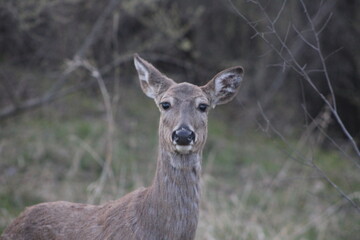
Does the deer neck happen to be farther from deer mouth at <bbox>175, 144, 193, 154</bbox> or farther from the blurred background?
the blurred background

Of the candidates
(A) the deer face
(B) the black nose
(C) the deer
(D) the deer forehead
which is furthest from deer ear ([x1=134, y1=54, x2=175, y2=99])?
(B) the black nose

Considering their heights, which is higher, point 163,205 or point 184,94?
point 184,94

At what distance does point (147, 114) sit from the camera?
44.2ft

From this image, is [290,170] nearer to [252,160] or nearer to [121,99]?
[252,160]

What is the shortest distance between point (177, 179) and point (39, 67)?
6757 millimetres

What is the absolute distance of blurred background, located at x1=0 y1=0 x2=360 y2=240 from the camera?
367 inches

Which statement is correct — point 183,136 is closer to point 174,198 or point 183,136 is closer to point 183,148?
point 183,148

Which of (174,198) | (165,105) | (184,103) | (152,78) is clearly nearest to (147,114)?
(152,78)

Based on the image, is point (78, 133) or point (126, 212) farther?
point (78, 133)

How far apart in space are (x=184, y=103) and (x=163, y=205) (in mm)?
990

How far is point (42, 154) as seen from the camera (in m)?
10.2

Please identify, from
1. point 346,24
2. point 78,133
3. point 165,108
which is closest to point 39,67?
point 78,133

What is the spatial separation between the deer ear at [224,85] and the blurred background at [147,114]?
5.93 feet

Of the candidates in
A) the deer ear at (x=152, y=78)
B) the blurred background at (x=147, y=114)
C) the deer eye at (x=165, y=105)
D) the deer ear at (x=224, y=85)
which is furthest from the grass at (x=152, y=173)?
the deer eye at (x=165, y=105)
